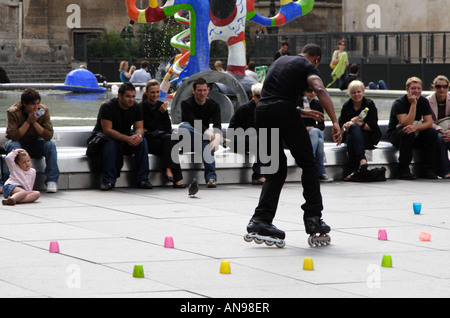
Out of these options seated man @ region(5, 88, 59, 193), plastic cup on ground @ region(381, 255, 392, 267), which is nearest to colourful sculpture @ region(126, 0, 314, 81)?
seated man @ region(5, 88, 59, 193)

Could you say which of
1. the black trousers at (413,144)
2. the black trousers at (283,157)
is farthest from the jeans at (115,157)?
the black trousers at (283,157)

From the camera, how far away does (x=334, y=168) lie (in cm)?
1228

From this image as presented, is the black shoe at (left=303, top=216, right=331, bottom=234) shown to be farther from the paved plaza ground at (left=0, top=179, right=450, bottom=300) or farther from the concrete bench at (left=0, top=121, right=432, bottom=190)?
the concrete bench at (left=0, top=121, right=432, bottom=190)

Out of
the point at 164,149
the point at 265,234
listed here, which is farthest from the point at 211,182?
the point at 265,234

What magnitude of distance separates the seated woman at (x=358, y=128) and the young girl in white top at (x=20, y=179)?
13.7ft

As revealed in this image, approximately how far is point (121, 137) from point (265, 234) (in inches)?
153

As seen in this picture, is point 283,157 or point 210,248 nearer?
point 210,248

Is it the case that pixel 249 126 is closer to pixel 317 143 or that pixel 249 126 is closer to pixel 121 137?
pixel 317 143

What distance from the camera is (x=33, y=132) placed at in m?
10.6

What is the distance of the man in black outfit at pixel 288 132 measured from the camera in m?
7.53

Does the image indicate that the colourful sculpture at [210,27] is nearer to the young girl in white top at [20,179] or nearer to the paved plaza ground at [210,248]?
the paved plaza ground at [210,248]

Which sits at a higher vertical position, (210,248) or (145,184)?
(145,184)

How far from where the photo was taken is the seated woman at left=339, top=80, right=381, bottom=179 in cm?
1202
